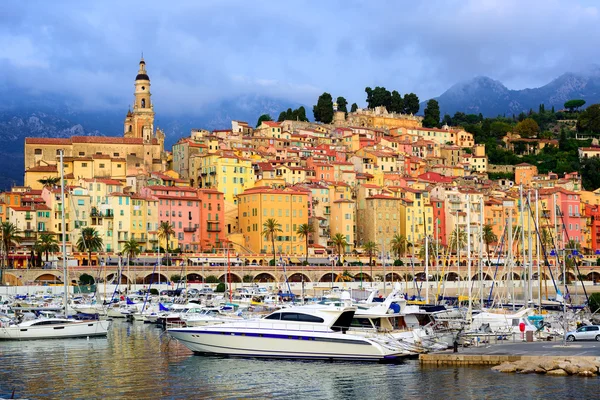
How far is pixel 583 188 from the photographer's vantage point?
151m

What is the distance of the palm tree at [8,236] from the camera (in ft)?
308

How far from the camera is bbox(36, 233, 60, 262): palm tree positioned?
95562 mm

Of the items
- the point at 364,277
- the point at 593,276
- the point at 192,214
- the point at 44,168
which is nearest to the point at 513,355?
the point at 364,277

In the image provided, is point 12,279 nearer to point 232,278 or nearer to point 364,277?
point 232,278

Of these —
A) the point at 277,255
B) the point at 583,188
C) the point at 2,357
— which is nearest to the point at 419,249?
the point at 277,255

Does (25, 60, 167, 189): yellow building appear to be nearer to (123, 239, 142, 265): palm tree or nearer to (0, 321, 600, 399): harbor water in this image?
(123, 239, 142, 265): palm tree

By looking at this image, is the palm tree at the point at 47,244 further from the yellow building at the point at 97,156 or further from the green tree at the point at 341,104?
the green tree at the point at 341,104

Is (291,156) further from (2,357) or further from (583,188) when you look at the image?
(2,357)

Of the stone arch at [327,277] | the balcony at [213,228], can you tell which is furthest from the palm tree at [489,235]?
the balcony at [213,228]

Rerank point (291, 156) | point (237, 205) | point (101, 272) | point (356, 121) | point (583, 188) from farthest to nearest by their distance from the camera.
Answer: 1. point (356, 121)
2. point (583, 188)
3. point (291, 156)
4. point (237, 205)
5. point (101, 272)

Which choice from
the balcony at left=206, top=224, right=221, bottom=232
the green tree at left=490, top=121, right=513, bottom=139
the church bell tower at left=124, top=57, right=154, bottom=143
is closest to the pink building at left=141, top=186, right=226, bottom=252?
the balcony at left=206, top=224, right=221, bottom=232

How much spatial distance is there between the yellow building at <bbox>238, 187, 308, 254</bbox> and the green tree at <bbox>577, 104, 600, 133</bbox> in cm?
8098

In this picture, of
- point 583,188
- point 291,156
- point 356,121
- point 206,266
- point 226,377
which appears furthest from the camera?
point 356,121

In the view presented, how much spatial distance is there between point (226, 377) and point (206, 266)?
209 feet
